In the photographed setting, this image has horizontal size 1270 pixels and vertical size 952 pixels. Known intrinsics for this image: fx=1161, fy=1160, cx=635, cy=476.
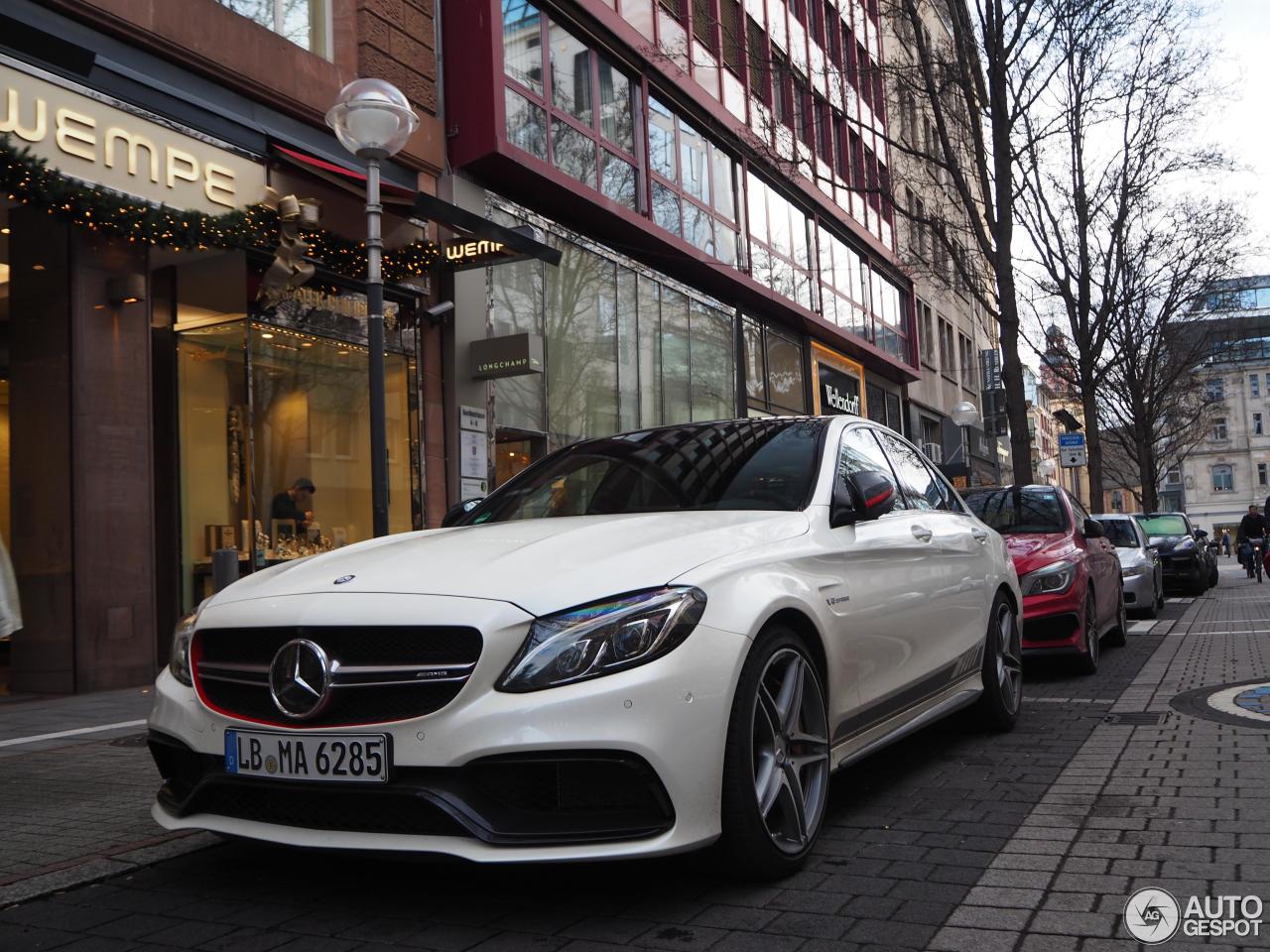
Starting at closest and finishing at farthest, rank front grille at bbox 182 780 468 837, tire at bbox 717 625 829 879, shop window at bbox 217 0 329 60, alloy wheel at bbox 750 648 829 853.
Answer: front grille at bbox 182 780 468 837 → tire at bbox 717 625 829 879 → alloy wheel at bbox 750 648 829 853 → shop window at bbox 217 0 329 60

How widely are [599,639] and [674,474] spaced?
1615 millimetres

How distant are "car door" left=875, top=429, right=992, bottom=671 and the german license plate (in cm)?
255

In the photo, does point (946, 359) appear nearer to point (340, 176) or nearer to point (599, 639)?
point (340, 176)

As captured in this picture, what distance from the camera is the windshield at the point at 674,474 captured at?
444 cm

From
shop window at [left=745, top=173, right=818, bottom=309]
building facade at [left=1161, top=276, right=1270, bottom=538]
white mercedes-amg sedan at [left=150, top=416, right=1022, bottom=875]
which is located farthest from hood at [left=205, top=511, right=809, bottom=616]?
building facade at [left=1161, top=276, right=1270, bottom=538]

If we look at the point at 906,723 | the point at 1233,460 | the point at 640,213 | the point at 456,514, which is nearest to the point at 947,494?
the point at 906,723

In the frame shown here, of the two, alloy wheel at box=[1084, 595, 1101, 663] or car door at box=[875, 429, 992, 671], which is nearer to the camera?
car door at box=[875, 429, 992, 671]

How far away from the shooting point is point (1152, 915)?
308 centimetres

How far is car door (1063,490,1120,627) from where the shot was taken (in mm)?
9297

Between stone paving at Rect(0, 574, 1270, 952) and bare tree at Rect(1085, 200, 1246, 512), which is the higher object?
bare tree at Rect(1085, 200, 1246, 512)

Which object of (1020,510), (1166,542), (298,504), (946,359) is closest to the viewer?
(1020,510)

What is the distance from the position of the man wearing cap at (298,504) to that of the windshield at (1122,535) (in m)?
9.93

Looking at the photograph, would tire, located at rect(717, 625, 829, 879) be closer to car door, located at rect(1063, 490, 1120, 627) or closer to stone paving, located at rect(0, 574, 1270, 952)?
stone paving, located at rect(0, 574, 1270, 952)

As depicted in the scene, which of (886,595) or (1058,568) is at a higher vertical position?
(886,595)
